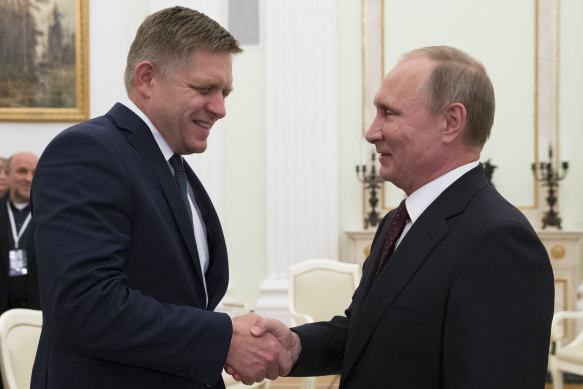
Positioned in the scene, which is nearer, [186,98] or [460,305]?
[460,305]

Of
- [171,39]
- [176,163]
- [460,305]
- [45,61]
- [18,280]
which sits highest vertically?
[45,61]

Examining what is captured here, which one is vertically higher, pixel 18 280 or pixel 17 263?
pixel 17 263

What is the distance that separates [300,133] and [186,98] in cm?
547

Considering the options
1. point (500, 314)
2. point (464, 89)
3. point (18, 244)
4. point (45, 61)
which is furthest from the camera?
point (45, 61)

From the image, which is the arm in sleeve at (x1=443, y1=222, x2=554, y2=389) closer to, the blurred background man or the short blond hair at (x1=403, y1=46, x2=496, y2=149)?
the short blond hair at (x1=403, y1=46, x2=496, y2=149)

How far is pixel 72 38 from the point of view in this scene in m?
7.73

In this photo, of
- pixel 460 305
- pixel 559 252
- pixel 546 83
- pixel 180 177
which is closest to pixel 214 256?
pixel 180 177

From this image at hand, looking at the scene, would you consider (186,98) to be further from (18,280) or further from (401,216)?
(18,280)

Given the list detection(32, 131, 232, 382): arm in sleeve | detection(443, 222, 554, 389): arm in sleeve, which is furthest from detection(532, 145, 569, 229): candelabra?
detection(32, 131, 232, 382): arm in sleeve

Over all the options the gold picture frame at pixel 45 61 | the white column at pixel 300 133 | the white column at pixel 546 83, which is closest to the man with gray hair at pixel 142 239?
the white column at pixel 300 133

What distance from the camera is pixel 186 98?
205 cm

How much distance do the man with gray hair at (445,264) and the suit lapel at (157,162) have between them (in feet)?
1.49

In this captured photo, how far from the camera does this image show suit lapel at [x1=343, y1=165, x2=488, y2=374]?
5.96 ft

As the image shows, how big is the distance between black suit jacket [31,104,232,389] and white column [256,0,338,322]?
5.55 m
